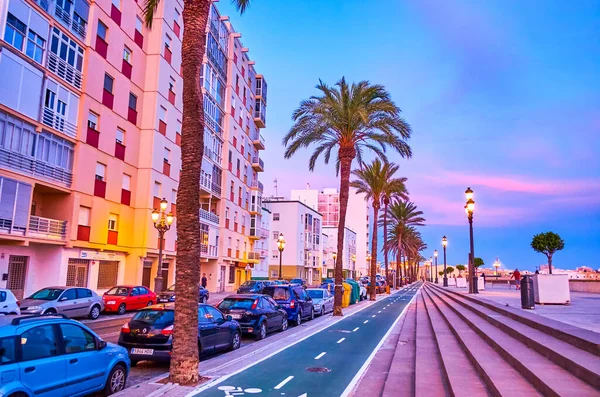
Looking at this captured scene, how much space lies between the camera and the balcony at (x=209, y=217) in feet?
137

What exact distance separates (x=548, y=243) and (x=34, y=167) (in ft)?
197

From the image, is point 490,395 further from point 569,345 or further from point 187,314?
point 187,314

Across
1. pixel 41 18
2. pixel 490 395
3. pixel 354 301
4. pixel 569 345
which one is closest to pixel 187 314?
pixel 490 395

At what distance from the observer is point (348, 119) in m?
26.2

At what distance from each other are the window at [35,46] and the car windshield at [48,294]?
40.9 ft

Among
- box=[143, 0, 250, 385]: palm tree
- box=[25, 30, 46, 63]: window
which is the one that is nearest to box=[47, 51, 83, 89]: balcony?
box=[25, 30, 46, 63]: window

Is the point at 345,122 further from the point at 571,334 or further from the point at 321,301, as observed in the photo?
the point at 571,334

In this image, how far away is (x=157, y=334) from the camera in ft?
34.3

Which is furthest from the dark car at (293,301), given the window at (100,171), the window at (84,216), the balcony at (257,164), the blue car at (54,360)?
the balcony at (257,164)

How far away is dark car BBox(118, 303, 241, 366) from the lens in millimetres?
10344

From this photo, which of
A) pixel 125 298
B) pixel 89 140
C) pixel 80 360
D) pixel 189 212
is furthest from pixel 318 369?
pixel 89 140

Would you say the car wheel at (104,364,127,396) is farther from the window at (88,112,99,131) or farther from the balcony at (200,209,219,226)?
the balcony at (200,209,219,226)

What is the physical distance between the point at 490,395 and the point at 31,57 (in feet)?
84.1

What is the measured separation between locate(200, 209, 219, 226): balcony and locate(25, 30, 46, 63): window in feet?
67.4
